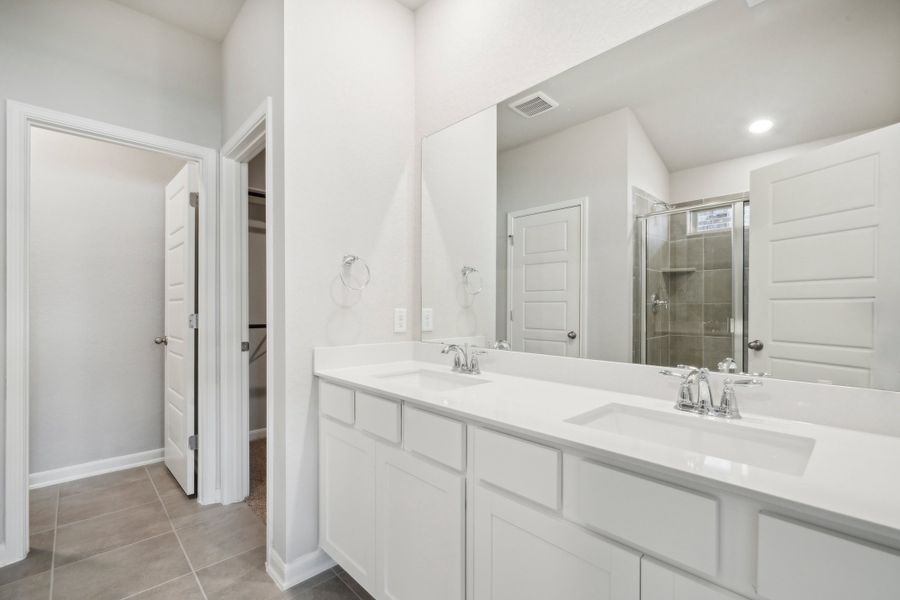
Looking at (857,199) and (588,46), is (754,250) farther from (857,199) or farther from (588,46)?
(588,46)

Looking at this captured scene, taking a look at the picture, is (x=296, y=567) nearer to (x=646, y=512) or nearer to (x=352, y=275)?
(x=352, y=275)

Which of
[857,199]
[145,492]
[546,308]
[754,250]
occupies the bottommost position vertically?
[145,492]

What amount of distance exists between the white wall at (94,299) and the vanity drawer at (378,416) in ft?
7.72

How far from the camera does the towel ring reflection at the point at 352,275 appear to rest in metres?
1.90

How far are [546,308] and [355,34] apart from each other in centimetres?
153

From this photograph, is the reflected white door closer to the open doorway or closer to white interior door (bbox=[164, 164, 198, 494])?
white interior door (bbox=[164, 164, 198, 494])

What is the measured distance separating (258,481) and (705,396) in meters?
2.62

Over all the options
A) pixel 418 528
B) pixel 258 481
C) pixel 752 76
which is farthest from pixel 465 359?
pixel 258 481

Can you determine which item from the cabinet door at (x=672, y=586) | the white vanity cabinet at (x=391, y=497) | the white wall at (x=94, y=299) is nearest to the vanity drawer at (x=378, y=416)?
the white vanity cabinet at (x=391, y=497)

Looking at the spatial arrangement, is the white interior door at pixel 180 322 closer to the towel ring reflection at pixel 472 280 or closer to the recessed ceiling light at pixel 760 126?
the towel ring reflection at pixel 472 280

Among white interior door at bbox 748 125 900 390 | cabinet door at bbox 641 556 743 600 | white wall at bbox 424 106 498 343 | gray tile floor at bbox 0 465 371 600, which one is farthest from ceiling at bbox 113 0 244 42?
cabinet door at bbox 641 556 743 600

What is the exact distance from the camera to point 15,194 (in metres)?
1.87

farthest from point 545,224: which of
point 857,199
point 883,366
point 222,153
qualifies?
point 222,153

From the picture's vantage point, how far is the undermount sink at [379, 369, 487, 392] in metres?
1.71
